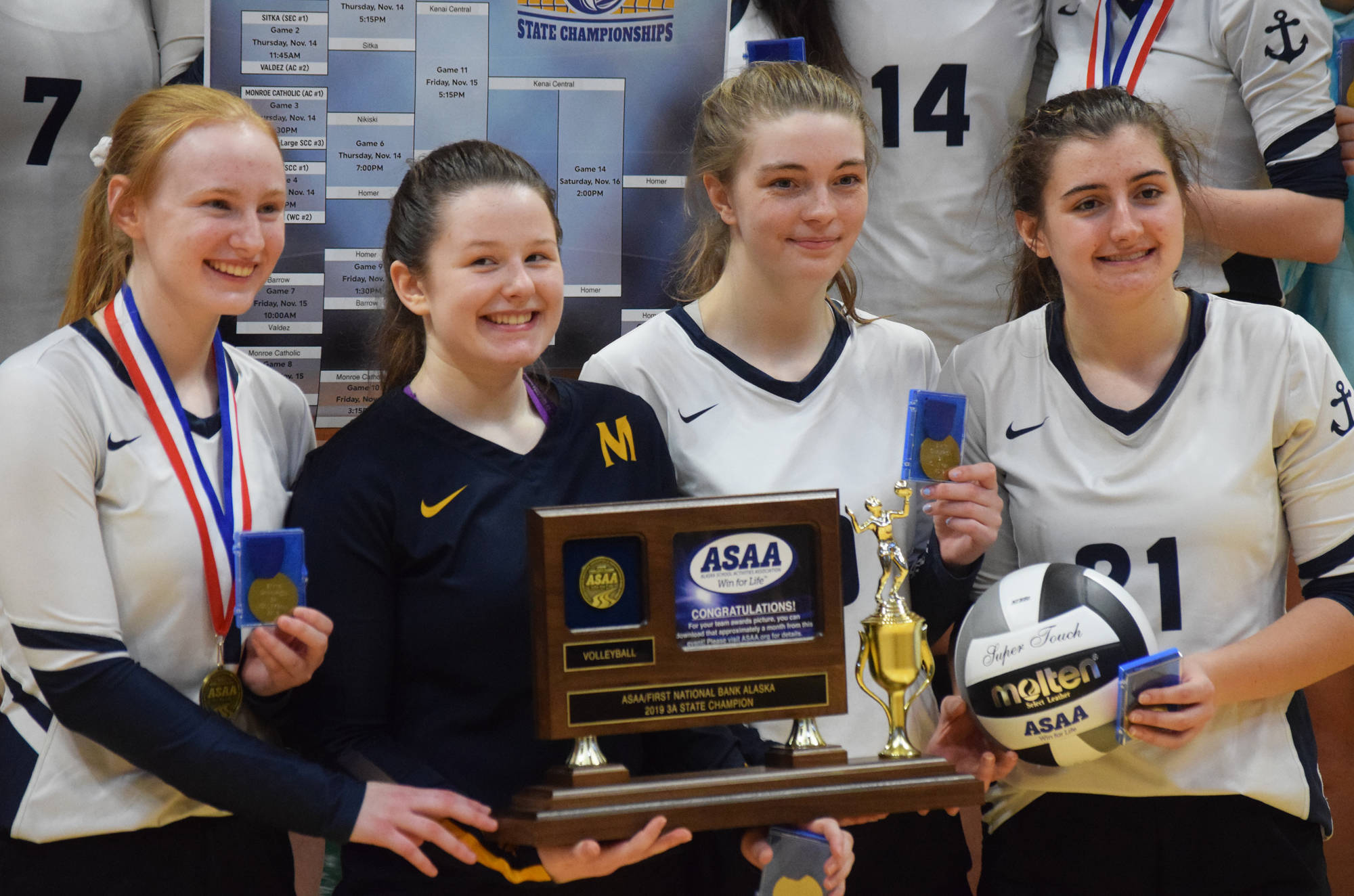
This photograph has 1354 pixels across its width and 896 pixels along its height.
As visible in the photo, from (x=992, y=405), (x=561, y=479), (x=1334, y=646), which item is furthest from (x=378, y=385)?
(x=1334, y=646)

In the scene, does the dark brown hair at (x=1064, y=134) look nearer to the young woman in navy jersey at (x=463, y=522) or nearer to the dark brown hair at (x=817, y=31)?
the dark brown hair at (x=817, y=31)

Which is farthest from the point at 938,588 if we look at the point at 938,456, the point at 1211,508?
Result: the point at 1211,508

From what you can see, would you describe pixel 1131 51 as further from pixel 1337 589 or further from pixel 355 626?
pixel 355 626

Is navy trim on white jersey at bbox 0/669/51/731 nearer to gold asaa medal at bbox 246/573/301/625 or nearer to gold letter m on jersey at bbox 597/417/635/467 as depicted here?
gold asaa medal at bbox 246/573/301/625

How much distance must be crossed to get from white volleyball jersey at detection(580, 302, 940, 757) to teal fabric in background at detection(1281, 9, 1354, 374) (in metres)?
1.53

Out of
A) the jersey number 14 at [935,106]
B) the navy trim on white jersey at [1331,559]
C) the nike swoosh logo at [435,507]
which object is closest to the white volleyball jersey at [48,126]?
the nike swoosh logo at [435,507]

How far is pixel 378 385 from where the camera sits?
376 cm

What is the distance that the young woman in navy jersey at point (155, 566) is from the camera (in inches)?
85.4

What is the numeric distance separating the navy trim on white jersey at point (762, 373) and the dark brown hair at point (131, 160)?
918 millimetres

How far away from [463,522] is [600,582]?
1.13 feet

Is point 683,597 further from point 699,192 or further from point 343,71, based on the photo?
point 343,71

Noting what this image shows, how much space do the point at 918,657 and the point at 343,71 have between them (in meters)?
2.27

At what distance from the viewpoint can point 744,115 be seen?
2.91 meters

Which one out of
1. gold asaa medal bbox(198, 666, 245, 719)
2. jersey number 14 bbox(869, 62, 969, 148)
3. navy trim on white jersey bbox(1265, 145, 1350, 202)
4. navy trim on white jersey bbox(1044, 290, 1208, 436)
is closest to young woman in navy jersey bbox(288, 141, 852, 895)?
gold asaa medal bbox(198, 666, 245, 719)
